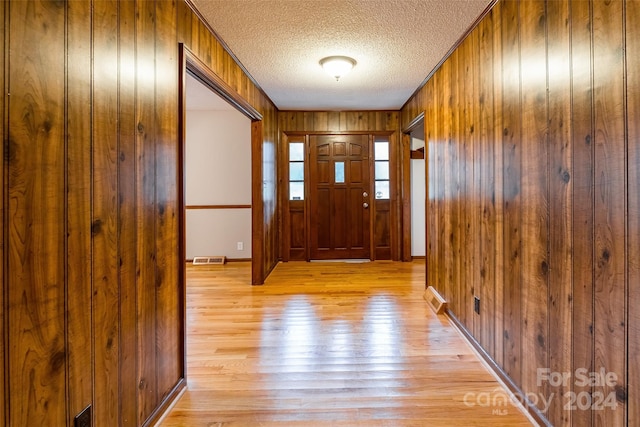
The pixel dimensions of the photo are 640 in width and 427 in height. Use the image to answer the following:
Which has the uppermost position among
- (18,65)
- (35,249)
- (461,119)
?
(461,119)

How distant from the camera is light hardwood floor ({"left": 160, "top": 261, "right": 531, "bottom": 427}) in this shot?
1.64 metres

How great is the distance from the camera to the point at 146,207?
5.05 feet

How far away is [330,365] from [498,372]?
1011mm

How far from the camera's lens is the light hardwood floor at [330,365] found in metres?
1.64

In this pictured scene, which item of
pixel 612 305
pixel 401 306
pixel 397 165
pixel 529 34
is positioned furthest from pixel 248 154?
pixel 612 305

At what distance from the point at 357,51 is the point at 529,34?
148 centimetres

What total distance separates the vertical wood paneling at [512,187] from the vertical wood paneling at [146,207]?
189cm

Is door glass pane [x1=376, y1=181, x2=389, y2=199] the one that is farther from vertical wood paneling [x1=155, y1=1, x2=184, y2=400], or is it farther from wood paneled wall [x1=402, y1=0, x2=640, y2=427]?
vertical wood paneling [x1=155, y1=1, x2=184, y2=400]

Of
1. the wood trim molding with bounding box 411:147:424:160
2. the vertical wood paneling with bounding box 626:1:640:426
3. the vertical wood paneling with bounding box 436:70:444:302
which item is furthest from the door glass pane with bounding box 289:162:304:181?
the vertical wood paneling with bounding box 626:1:640:426

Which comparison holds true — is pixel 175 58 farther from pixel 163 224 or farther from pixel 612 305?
pixel 612 305

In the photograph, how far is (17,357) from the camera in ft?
2.99

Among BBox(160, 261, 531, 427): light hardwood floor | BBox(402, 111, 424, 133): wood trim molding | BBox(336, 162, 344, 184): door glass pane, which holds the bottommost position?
BBox(160, 261, 531, 427): light hardwood floor

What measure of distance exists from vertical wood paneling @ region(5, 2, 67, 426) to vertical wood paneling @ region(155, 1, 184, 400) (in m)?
0.59

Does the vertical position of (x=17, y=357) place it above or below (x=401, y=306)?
above
